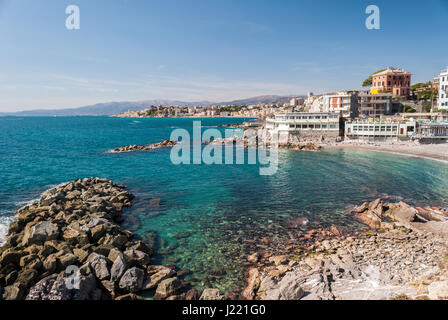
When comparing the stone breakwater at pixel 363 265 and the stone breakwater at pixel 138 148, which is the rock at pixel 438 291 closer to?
the stone breakwater at pixel 363 265

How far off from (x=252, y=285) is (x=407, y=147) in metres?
49.9

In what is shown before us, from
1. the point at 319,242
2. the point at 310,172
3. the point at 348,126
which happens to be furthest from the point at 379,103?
the point at 319,242

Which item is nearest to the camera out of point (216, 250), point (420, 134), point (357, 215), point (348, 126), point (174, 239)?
point (216, 250)

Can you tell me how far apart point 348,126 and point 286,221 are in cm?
4721

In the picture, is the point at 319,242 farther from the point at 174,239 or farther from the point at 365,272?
the point at 174,239

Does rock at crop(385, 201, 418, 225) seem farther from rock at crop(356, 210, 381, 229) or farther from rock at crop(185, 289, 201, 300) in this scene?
rock at crop(185, 289, 201, 300)

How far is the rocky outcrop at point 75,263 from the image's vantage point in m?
10.4

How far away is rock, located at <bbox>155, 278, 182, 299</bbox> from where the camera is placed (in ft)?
35.9

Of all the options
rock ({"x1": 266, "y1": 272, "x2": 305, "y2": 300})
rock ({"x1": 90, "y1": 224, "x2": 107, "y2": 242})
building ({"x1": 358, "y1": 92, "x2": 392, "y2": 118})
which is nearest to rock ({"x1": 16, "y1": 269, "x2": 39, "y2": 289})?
rock ({"x1": 90, "y1": 224, "x2": 107, "y2": 242})

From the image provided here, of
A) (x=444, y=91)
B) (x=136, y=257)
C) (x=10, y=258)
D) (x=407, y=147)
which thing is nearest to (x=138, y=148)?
(x=10, y=258)

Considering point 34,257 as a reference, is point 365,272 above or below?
below

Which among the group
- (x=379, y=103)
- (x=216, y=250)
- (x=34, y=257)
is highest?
(x=379, y=103)

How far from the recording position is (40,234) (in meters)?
13.9

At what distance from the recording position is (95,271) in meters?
11.6
